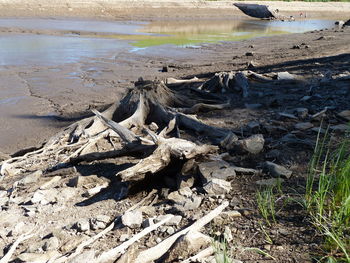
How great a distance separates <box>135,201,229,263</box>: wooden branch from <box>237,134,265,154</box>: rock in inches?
56.9

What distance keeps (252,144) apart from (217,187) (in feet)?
3.75

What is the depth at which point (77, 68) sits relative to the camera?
1477 cm

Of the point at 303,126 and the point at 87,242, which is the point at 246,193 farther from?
the point at 303,126

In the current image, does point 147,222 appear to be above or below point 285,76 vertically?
below

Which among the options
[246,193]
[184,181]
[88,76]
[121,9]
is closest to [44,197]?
[184,181]

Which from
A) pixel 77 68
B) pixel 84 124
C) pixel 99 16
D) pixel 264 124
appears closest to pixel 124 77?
pixel 77 68

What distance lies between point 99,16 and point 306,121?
32.4 metres

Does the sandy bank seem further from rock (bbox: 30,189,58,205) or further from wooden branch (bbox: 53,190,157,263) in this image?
wooden branch (bbox: 53,190,157,263)

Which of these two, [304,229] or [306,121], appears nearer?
[304,229]

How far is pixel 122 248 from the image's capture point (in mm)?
3336

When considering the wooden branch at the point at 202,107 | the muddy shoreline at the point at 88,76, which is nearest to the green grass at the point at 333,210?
the wooden branch at the point at 202,107

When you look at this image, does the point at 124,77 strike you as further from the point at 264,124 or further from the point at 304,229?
the point at 304,229

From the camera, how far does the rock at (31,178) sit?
5.18 m

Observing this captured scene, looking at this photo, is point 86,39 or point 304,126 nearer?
point 304,126
